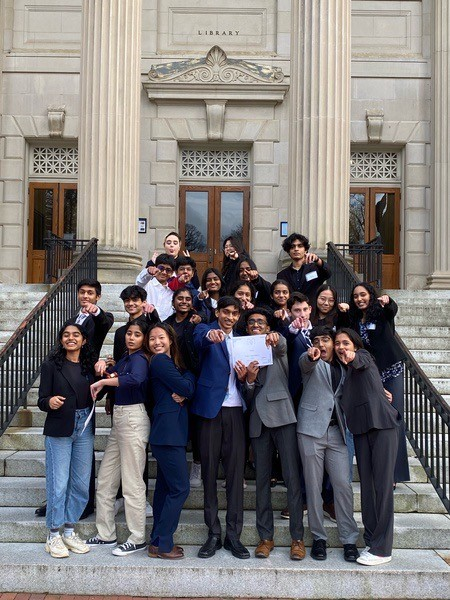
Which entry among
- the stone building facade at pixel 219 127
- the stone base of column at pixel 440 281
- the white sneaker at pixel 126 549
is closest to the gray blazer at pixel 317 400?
the white sneaker at pixel 126 549

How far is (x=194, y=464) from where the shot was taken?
641cm

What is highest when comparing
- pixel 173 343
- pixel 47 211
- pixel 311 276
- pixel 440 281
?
pixel 47 211

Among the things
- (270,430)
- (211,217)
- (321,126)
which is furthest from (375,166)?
(270,430)

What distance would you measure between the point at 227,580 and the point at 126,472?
1.11 metres

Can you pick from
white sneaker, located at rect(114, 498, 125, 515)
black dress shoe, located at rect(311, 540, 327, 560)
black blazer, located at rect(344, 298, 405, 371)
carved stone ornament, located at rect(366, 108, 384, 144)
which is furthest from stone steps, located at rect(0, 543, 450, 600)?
carved stone ornament, located at rect(366, 108, 384, 144)

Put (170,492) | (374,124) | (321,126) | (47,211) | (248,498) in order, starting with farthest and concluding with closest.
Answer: (47,211), (374,124), (321,126), (248,498), (170,492)

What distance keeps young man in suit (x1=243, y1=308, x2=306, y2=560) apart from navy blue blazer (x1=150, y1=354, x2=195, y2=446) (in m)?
0.55

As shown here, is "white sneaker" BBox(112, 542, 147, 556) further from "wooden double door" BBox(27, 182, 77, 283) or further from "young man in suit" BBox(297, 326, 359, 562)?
"wooden double door" BBox(27, 182, 77, 283)

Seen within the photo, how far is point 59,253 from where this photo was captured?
12672 millimetres

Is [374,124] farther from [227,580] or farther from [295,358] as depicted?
[227,580]

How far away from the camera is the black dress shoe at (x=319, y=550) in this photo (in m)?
5.58

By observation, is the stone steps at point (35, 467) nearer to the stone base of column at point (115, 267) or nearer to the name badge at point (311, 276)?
the name badge at point (311, 276)

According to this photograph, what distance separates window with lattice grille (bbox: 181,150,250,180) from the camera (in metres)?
16.3

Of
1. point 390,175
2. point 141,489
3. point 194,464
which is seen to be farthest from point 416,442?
point 390,175
